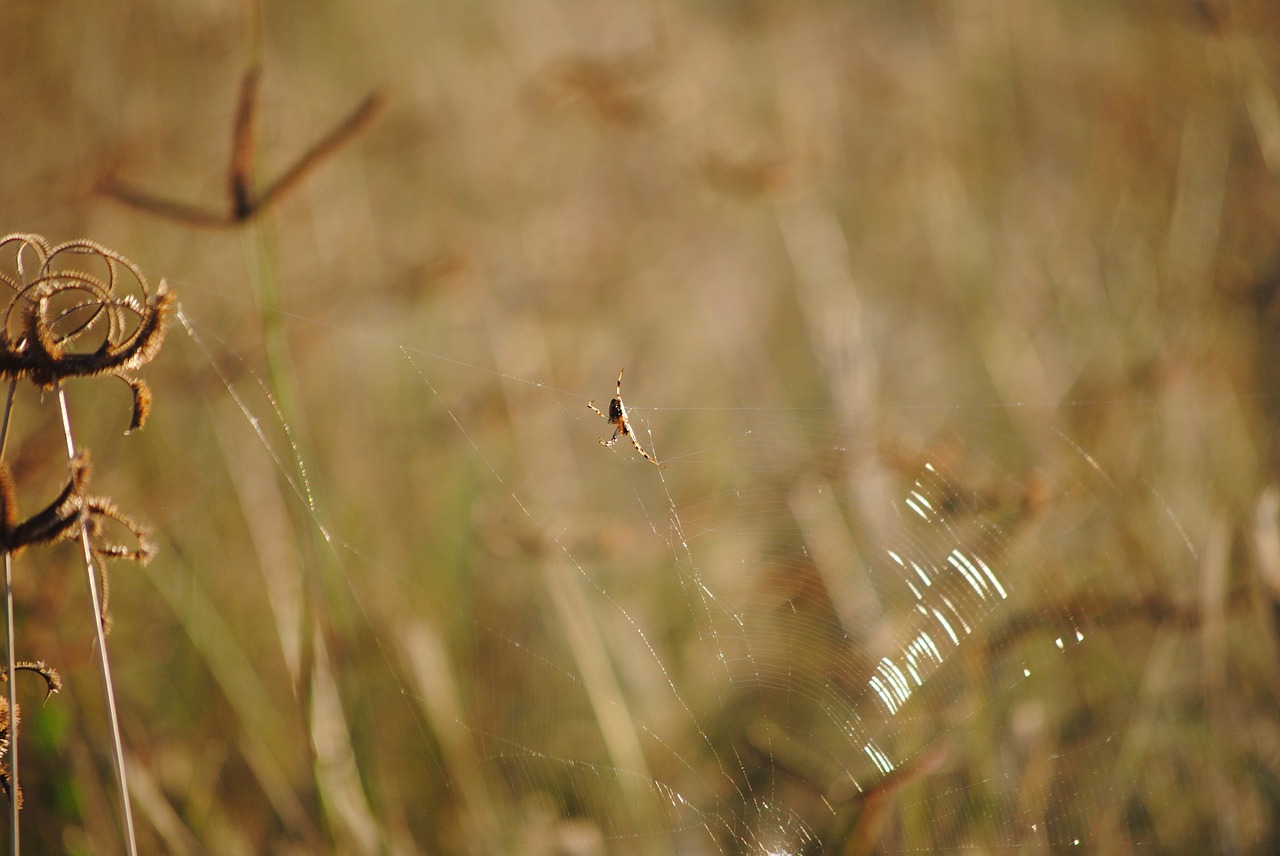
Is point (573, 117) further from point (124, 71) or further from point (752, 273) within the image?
point (124, 71)

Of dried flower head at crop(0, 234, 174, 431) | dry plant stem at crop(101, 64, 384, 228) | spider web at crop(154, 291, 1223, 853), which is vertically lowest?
Result: spider web at crop(154, 291, 1223, 853)

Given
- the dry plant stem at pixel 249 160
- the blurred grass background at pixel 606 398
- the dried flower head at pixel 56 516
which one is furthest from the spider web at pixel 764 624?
the dried flower head at pixel 56 516

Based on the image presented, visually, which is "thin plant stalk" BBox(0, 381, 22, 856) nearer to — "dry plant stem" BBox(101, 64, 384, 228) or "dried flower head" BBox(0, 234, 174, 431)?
"dried flower head" BBox(0, 234, 174, 431)

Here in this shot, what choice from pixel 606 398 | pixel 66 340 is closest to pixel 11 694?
pixel 66 340

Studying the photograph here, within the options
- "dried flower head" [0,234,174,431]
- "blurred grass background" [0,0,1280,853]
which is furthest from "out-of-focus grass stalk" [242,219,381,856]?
"dried flower head" [0,234,174,431]

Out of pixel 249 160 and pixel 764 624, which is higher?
pixel 249 160

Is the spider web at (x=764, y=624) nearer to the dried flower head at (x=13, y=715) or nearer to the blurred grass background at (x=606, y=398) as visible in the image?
the blurred grass background at (x=606, y=398)

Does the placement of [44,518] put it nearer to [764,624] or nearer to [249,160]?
[249,160]
